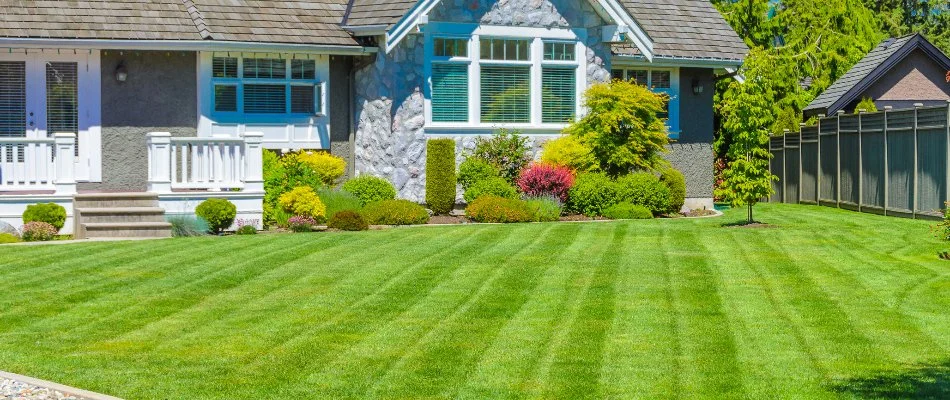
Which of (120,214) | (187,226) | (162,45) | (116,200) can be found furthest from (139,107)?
(187,226)

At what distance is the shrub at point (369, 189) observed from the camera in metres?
23.6

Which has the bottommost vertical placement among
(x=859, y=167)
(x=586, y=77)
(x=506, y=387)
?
(x=506, y=387)

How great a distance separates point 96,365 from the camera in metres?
9.99

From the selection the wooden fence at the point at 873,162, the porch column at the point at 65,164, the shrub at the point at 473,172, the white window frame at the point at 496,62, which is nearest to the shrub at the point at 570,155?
the white window frame at the point at 496,62

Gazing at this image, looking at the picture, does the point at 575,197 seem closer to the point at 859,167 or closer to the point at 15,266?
the point at 859,167

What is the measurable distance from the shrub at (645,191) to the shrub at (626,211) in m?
0.35

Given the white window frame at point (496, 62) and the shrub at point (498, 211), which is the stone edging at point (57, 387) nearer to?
the shrub at point (498, 211)

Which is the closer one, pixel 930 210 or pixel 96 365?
pixel 96 365

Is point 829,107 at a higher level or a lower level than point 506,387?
higher

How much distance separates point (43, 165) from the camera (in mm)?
20812

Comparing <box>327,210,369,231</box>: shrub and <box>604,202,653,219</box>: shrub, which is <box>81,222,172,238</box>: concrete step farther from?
<box>604,202,653,219</box>: shrub

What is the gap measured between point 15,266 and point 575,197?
11.4 m

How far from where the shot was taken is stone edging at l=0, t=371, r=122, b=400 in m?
8.91

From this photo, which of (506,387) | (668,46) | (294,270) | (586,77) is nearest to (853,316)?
(506,387)
